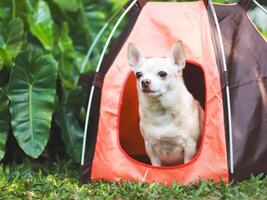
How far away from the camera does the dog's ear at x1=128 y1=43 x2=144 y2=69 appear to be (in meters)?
4.64

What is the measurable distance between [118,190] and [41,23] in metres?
2.20

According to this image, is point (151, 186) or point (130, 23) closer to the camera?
point (151, 186)

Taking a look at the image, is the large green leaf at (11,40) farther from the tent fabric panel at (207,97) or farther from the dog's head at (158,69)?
the dog's head at (158,69)

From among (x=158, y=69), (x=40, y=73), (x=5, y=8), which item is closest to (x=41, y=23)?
(x=5, y=8)

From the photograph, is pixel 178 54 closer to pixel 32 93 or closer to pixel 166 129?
pixel 166 129

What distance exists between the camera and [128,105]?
213 inches

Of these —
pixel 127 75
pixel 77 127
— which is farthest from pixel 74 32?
pixel 127 75

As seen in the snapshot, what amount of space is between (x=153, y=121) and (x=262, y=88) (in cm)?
83

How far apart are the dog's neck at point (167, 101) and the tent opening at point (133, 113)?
63 centimetres

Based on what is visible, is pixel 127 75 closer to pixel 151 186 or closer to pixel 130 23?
pixel 130 23

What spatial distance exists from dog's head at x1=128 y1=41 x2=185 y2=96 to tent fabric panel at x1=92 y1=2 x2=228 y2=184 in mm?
184

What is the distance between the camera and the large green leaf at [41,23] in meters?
5.91

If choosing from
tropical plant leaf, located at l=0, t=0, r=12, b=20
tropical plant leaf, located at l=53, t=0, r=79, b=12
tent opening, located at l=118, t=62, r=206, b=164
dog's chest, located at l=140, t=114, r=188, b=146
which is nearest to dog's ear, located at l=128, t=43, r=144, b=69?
dog's chest, located at l=140, t=114, r=188, b=146

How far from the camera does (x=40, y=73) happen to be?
5.32 meters
